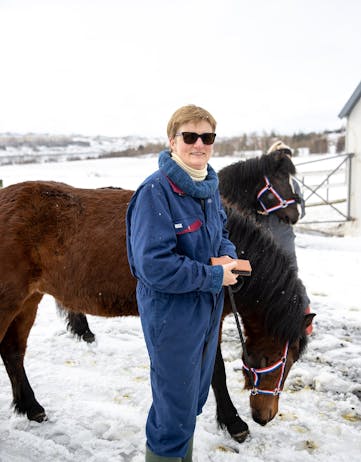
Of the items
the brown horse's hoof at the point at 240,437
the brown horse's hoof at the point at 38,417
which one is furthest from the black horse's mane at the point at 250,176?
the brown horse's hoof at the point at 38,417

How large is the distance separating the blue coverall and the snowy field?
1008 mm

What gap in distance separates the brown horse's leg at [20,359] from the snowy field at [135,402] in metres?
0.09

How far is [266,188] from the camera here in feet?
13.8

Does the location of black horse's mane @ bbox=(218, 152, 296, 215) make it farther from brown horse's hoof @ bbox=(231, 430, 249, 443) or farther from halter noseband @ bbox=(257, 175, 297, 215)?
brown horse's hoof @ bbox=(231, 430, 249, 443)

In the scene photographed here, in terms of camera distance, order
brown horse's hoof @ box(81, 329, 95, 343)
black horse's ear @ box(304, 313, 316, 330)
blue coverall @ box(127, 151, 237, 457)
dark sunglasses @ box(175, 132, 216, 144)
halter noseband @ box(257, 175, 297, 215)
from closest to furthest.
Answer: blue coverall @ box(127, 151, 237, 457) → dark sunglasses @ box(175, 132, 216, 144) → black horse's ear @ box(304, 313, 316, 330) → brown horse's hoof @ box(81, 329, 95, 343) → halter noseband @ box(257, 175, 297, 215)

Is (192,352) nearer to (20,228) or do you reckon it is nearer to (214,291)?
(214,291)

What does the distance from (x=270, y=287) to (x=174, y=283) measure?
100cm

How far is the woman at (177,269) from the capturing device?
140 centimetres

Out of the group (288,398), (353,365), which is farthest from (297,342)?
(353,365)

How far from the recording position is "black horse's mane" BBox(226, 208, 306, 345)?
2.15 m

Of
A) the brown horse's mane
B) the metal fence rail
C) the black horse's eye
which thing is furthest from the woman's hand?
the metal fence rail

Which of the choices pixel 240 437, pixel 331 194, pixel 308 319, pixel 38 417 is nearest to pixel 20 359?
pixel 38 417

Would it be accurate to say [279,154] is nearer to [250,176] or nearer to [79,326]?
[250,176]

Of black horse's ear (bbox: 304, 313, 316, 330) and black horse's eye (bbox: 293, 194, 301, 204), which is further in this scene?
black horse's eye (bbox: 293, 194, 301, 204)
